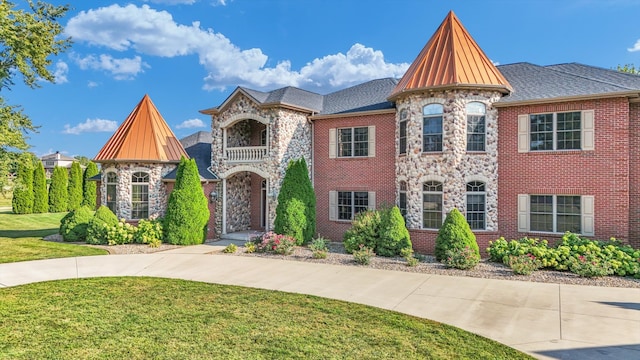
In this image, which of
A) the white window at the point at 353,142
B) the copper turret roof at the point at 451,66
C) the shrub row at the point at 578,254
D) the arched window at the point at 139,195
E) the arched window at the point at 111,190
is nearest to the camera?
the shrub row at the point at 578,254

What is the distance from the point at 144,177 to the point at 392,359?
59.7 ft

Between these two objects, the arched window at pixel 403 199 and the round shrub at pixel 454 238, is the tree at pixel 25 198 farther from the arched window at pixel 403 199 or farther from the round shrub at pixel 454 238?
the round shrub at pixel 454 238

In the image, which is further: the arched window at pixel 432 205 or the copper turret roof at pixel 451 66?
the arched window at pixel 432 205

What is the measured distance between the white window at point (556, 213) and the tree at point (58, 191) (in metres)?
38.7

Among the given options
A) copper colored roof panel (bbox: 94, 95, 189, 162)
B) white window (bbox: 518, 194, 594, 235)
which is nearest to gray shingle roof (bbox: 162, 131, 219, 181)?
copper colored roof panel (bbox: 94, 95, 189, 162)

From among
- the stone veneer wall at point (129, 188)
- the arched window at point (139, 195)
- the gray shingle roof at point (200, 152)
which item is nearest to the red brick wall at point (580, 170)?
the gray shingle roof at point (200, 152)

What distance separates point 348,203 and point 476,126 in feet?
22.2

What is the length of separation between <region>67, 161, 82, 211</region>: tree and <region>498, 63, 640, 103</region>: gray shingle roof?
37.7 metres

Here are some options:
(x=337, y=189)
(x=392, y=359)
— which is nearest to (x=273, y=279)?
(x=392, y=359)

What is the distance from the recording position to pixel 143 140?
2091 centimetres

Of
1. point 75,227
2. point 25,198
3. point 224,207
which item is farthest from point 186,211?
point 25,198

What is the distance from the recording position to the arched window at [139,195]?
67.1 feet

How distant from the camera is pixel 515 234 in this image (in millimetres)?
15148

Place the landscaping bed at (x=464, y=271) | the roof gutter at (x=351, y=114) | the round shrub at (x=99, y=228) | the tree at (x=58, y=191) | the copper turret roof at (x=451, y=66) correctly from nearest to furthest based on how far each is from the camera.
→ the landscaping bed at (x=464, y=271), the copper turret roof at (x=451, y=66), the roof gutter at (x=351, y=114), the round shrub at (x=99, y=228), the tree at (x=58, y=191)
